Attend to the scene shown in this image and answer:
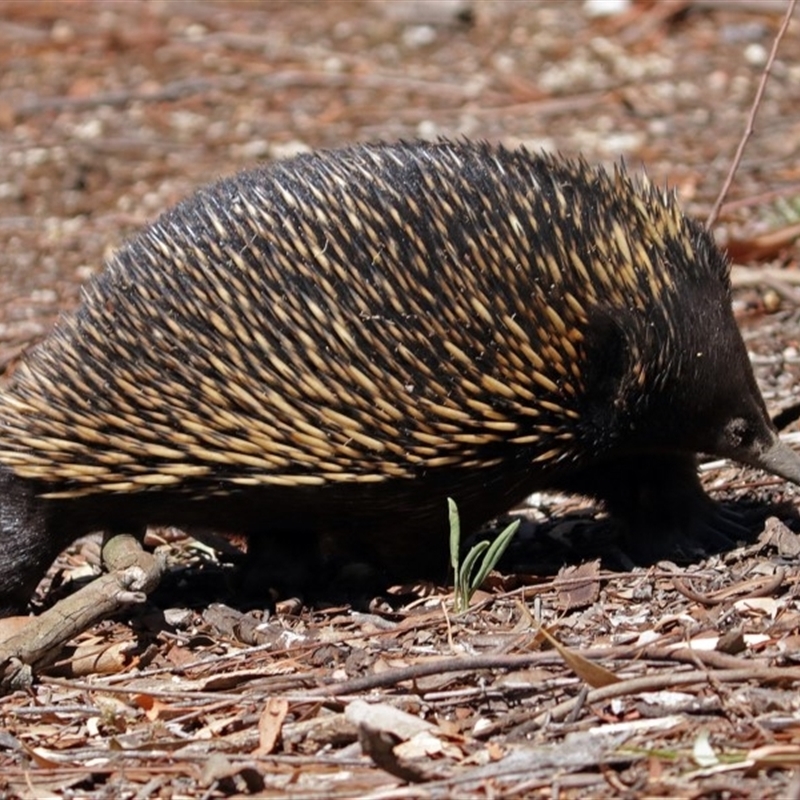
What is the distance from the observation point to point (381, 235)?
16.1ft

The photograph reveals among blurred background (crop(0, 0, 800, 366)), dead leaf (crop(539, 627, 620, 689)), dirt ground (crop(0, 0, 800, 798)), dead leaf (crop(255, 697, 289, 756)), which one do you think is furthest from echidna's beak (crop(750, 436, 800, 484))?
blurred background (crop(0, 0, 800, 366))

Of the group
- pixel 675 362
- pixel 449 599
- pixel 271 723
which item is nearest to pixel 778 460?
pixel 675 362

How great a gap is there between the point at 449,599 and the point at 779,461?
1154mm

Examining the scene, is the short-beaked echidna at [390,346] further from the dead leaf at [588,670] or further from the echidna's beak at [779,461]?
the dead leaf at [588,670]

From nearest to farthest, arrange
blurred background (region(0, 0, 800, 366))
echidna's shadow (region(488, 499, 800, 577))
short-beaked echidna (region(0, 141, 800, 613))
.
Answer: short-beaked echidna (region(0, 141, 800, 613)) → echidna's shadow (region(488, 499, 800, 577)) → blurred background (region(0, 0, 800, 366))

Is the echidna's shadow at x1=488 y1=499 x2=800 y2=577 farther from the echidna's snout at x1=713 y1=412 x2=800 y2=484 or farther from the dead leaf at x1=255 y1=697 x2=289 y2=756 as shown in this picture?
the dead leaf at x1=255 y1=697 x2=289 y2=756

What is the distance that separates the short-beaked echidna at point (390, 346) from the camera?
193 inches

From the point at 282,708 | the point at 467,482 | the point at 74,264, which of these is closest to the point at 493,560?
the point at 467,482

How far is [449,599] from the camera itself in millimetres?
5238

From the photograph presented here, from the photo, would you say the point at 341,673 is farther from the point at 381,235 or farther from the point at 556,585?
the point at 381,235

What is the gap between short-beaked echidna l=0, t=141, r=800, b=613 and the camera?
4906 mm

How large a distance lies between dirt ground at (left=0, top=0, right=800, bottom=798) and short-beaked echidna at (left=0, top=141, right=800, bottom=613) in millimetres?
391

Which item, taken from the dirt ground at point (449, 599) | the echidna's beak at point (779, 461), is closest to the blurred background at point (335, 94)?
the dirt ground at point (449, 599)

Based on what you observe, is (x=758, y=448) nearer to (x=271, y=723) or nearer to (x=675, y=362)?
(x=675, y=362)
